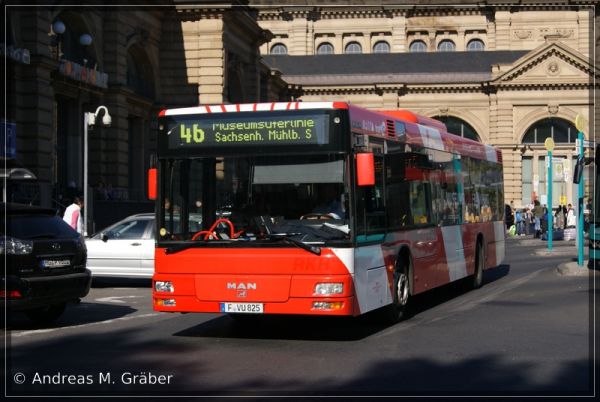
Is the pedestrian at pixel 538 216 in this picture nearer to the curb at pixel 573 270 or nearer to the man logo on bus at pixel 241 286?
the curb at pixel 573 270

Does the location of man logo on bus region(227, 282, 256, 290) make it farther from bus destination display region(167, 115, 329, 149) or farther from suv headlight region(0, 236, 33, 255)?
suv headlight region(0, 236, 33, 255)

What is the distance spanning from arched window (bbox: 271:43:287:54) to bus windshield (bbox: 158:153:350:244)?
8271 centimetres

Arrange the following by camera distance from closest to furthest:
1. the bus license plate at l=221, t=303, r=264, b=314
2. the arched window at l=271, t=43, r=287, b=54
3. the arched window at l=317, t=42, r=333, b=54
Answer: the bus license plate at l=221, t=303, r=264, b=314 → the arched window at l=271, t=43, r=287, b=54 → the arched window at l=317, t=42, r=333, b=54

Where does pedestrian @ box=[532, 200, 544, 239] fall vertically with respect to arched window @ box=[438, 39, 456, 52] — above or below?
below

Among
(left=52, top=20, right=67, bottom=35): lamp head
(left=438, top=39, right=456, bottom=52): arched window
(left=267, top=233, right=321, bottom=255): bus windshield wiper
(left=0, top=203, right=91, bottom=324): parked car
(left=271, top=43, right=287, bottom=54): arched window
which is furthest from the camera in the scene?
(left=271, top=43, right=287, bottom=54): arched window

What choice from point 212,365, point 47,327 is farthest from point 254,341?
point 47,327

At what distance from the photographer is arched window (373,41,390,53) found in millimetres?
92625

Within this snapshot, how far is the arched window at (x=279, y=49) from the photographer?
93375 mm

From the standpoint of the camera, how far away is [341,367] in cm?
967

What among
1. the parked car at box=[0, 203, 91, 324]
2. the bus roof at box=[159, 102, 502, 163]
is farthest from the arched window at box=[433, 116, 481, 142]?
the parked car at box=[0, 203, 91, 324]

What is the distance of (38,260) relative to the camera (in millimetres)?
12219

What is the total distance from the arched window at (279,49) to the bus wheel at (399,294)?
8116 cm

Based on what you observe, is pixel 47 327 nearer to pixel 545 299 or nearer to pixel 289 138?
pixel 289 138

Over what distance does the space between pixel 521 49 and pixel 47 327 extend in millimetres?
80151
